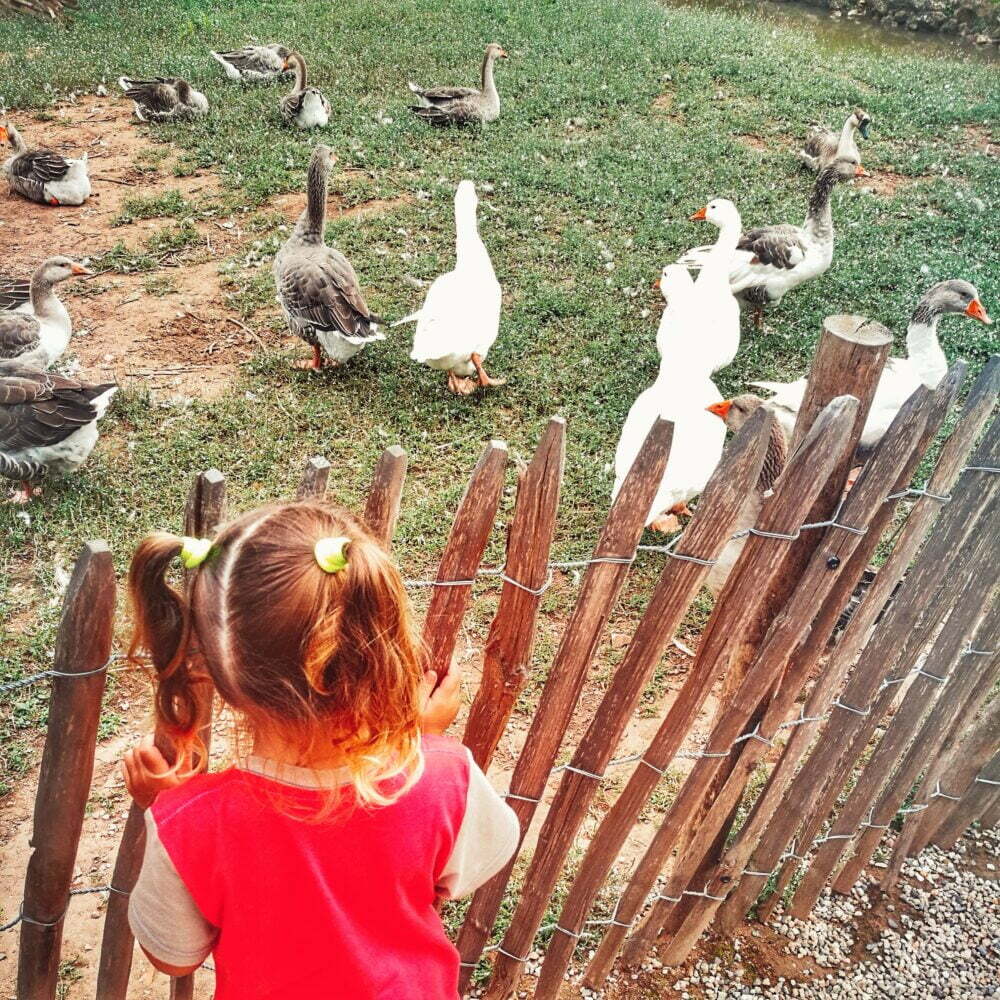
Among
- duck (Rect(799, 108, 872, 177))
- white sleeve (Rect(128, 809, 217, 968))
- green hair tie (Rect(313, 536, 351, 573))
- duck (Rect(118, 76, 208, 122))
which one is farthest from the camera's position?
duck (Rect(118, 76, 208, 122))

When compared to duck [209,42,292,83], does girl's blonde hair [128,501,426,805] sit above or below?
above

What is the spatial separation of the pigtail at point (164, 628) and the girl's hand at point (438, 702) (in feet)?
1.67

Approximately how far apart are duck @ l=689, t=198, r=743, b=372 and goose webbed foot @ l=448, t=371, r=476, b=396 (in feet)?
5.11

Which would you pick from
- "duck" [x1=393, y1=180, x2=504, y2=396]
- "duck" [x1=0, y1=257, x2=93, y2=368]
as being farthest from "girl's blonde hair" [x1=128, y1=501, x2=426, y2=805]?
"duck" [x1=0, y1=257, x2=93, y2=368]

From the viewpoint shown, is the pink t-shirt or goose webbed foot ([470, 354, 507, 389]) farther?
goose webbed foot ([470, 354, 507, 389])

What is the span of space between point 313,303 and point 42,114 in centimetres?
642

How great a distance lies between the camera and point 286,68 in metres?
10.7

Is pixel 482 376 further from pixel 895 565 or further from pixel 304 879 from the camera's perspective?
pixel 304 879

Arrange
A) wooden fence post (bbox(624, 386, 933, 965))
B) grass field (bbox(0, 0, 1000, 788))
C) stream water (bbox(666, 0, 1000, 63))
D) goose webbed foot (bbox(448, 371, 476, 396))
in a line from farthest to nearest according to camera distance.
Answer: stream water (bbox(666, 0, 1000, 63)), goose webbed foot (bbox(448, 371, 476, 396)), grass field (bbox(0, 0, 1000, 788)), wooden fence post (bbox(624, 386, 933, 965))

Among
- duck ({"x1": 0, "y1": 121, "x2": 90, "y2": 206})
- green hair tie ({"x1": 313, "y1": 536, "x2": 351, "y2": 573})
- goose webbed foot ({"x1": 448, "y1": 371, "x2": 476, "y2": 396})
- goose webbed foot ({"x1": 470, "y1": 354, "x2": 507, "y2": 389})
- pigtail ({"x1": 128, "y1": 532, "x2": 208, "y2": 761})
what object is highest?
green hair tie ({"x1": 313, "y1": 536, "x2": 351, "y2": 573})

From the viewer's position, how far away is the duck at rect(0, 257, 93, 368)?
18.4 ft

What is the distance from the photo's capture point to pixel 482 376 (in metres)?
6.13

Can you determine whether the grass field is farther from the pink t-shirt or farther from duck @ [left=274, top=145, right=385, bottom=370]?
the pink t-shirt

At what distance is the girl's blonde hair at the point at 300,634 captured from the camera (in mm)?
1487
